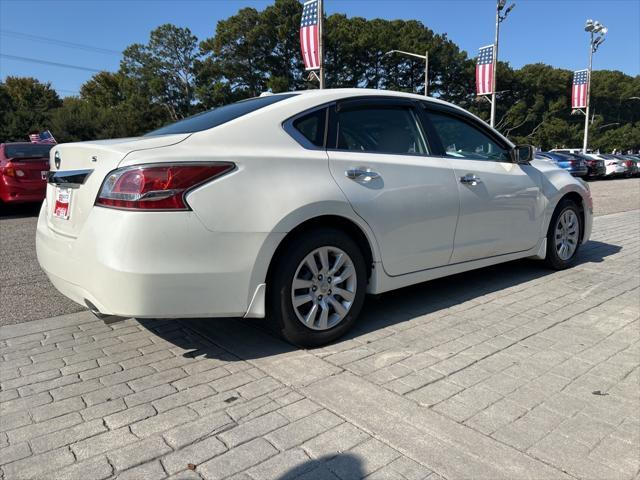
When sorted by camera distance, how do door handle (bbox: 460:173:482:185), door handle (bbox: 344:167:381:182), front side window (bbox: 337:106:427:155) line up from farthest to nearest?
door handle (bbox: 460:173:482:185) → front side window (bbox: 337:106:427:155) → door handle (bbox: 344:167:381:182)

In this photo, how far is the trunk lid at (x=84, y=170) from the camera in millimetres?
2793

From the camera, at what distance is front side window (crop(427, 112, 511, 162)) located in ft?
13.6

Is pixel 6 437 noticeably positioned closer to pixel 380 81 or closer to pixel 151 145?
pixel 151 145

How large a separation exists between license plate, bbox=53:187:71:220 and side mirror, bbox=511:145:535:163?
371 centimetres

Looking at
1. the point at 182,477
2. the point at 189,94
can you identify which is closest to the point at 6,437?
the point at 182,477

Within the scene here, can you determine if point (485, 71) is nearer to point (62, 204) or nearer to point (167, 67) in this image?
point (62, 204)

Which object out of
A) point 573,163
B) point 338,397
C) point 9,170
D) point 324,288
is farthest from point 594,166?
point 338,397

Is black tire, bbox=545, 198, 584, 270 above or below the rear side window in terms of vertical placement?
below

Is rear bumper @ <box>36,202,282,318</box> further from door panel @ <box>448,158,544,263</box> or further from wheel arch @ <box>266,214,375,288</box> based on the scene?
door panel @ <box>448,158,544,263</box>

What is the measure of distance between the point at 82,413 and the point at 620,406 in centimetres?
270

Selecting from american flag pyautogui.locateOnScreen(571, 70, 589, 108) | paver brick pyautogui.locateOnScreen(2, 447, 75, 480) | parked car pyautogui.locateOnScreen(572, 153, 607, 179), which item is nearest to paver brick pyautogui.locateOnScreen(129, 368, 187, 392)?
paver brick pyautogui.locateOnScreen(2, 447, 75, 480)

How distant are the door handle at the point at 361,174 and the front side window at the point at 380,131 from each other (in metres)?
0.17

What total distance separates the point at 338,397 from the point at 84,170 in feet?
6.27

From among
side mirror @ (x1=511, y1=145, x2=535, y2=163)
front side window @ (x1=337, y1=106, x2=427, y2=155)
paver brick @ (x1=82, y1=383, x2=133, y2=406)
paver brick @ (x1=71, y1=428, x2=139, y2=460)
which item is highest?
front side window @ (x1=337, y1=106, x2=427, y2=155)
